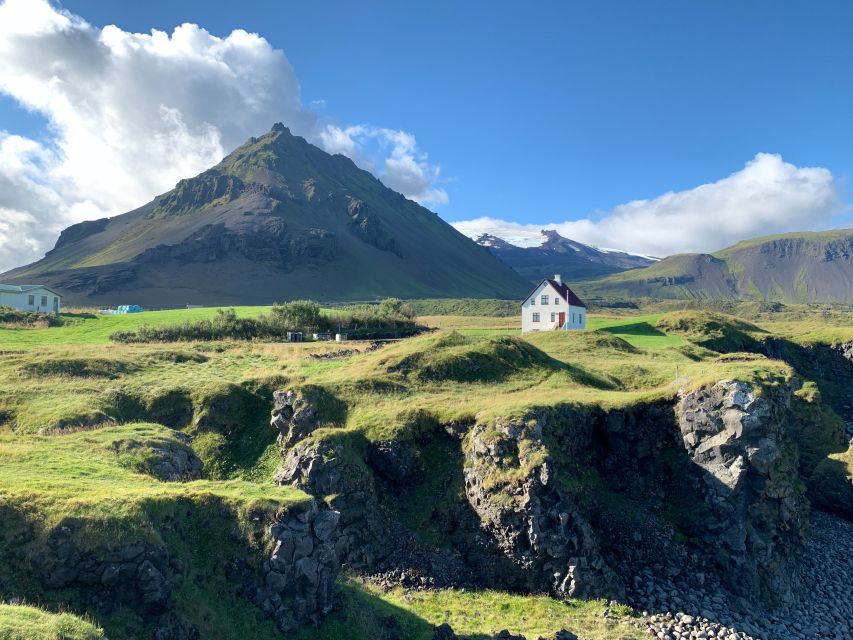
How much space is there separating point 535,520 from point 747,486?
14.4m

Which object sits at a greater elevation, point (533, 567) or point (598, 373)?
point (598, 373)

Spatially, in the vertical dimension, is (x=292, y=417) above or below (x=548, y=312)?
below

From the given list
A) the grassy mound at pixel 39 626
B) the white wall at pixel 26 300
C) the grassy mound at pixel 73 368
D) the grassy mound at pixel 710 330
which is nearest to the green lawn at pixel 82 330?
the white wall at pixel 26 300

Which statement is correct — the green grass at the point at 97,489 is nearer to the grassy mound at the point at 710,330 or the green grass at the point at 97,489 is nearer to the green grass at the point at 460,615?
the green grass at the point at 460,615

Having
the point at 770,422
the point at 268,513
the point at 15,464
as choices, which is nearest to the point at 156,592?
the point at 268,513

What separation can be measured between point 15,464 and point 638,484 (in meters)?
35.5

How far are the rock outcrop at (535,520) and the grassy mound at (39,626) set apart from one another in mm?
21846

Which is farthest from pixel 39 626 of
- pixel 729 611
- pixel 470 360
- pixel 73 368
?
pixel 73 368

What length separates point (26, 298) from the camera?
318 ft

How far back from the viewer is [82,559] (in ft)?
63.6

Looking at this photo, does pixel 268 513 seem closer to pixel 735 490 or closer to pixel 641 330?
pixel 735 490

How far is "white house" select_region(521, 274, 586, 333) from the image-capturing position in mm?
88125

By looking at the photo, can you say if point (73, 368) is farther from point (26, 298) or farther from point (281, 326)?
point (26, 298)

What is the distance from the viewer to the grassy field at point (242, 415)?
71.1 feet
